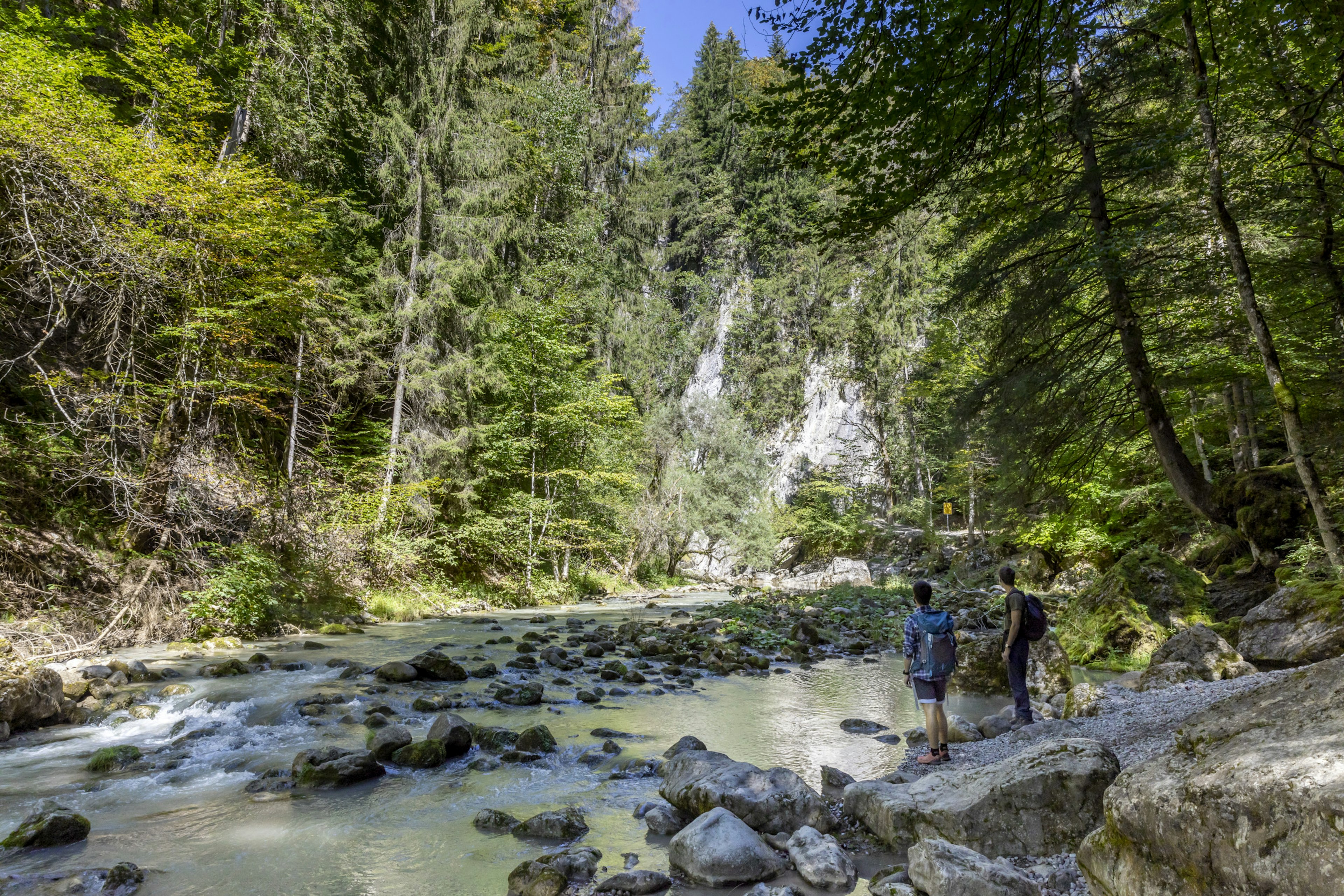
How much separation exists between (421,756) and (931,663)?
4.71 metres

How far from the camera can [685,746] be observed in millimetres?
5695

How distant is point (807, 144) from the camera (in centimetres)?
464

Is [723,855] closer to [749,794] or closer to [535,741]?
[749,794]

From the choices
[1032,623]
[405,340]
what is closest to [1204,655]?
[1032,623]

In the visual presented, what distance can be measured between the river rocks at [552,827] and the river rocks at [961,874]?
88.6 inches

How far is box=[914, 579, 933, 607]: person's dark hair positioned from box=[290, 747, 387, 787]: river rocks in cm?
504

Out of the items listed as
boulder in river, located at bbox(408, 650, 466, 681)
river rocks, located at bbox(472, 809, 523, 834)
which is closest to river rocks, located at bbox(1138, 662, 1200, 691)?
river rocks, located at bbox(472, 809, 523, 834)

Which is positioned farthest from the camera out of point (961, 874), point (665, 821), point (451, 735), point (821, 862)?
point (451, 735)

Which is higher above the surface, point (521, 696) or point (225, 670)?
point (225, 670)

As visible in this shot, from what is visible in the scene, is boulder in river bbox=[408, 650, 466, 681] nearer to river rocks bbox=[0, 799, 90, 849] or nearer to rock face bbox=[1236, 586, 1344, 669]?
river rocks bbox=[0, 799, 90, 849]

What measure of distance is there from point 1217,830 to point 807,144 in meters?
4.59

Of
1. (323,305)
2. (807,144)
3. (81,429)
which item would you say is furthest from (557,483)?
(807,144)

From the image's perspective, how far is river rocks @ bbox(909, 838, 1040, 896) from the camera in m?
2.78

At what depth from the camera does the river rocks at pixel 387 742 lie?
18.3 ft
